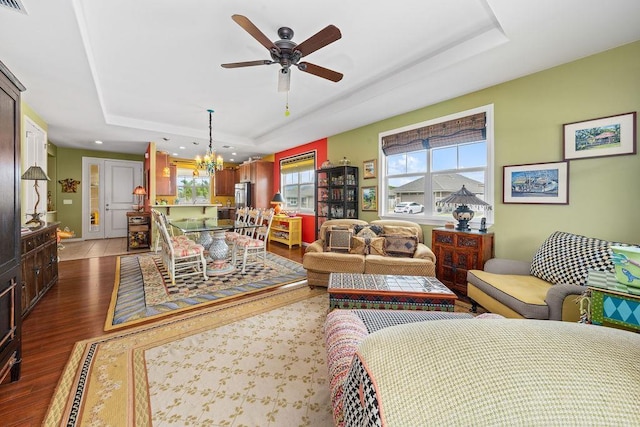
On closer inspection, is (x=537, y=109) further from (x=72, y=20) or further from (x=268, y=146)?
(x=268, y=146)

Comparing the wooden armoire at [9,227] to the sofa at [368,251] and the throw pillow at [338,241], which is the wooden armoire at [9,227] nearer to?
the sofa at [368,251]

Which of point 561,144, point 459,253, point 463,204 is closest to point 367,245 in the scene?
point 459,253

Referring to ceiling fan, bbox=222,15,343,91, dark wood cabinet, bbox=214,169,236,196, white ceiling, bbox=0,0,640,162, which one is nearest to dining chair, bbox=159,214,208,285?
white ceiling, bbox=0,0,640,162

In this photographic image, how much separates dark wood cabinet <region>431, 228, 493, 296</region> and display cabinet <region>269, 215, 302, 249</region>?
3.60 m

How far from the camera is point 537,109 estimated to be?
2834mm

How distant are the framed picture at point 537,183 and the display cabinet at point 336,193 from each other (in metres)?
2.55

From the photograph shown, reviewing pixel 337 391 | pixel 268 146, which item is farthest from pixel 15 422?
pixel 268 146

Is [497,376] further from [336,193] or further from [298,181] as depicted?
[298,181]

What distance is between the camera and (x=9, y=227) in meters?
1.66

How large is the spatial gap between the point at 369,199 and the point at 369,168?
595 millimetres

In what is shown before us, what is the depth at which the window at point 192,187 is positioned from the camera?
345 inches

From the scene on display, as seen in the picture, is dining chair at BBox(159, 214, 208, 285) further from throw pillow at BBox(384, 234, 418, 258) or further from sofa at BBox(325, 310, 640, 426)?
sofa at BBox(325, 310, 640, 426)

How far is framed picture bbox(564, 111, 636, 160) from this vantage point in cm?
230

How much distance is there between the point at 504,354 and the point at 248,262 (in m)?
4.55
